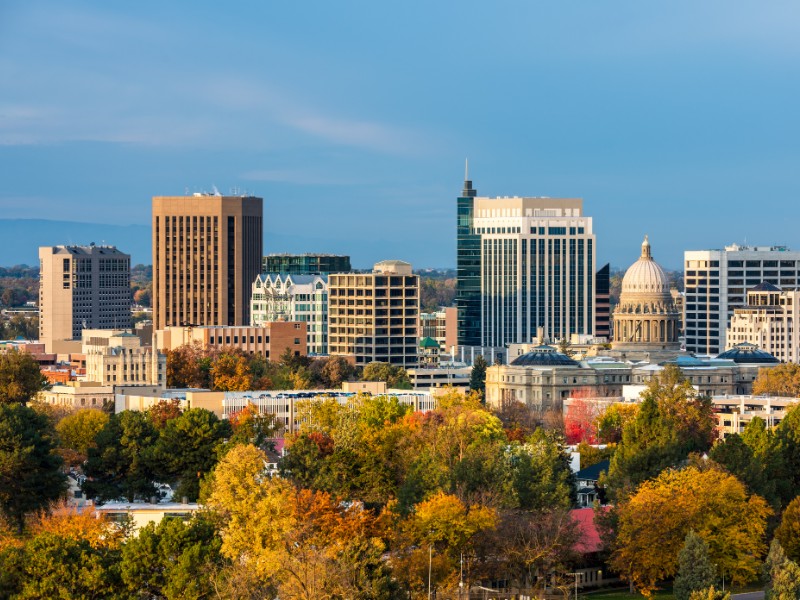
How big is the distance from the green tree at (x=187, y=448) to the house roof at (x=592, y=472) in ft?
77.6

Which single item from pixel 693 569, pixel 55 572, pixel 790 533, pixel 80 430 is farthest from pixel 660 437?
pixel 55 572

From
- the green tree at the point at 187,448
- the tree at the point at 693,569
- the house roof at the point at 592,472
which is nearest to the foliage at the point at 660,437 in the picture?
the house roof at the point at 592,472

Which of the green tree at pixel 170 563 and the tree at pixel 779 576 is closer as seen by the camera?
the green tree at pixel 170 563

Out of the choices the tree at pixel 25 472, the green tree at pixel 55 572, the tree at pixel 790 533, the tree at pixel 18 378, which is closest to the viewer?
the green tree at pixel 55 572

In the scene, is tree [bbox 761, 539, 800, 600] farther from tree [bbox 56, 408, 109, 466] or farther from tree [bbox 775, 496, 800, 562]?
tree [bbox 56, 408, 109, 466]

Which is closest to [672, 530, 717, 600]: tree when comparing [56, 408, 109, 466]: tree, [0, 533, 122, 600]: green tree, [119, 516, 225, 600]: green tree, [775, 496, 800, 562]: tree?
[775, 496, 800, 562]: tree

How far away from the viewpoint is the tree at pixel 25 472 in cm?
13212

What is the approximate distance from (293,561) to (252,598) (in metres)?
2.88

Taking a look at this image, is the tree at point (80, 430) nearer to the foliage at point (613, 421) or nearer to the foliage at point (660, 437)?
the foliage at point (660, 437)

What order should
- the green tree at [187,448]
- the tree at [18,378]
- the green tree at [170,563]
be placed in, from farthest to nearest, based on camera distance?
1. the tree at [18,378]
2. the green tree at [187,448]
3. the green tree at [170,563]

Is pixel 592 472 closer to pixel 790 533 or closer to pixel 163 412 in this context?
pixel 790 533

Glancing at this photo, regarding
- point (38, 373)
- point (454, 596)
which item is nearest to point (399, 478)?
point (454, 596)

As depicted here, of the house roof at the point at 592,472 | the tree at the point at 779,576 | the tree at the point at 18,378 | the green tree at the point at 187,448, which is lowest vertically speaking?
the tree at the point at 779,576

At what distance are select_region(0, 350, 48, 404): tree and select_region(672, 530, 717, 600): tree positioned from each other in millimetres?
82813
